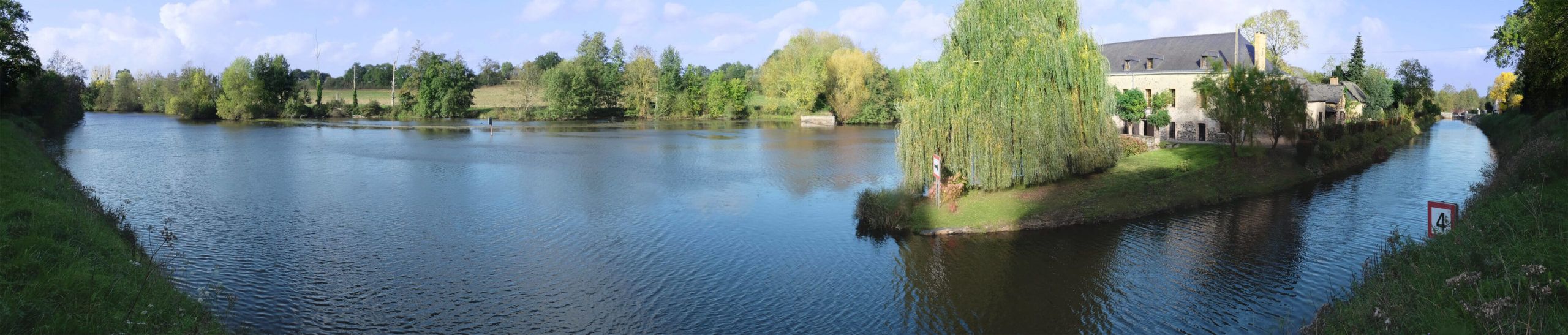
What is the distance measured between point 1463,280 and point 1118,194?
1240 centimetres

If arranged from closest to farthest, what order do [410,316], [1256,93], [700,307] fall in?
[410,316]
[700,307]
[1256,93]

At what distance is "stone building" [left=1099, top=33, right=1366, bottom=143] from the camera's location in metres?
41.4

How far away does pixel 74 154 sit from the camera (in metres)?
36.4

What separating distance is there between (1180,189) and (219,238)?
80.3 feet

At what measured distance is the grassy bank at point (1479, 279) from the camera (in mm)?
8023

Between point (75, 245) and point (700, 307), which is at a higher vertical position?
point (75, 245)

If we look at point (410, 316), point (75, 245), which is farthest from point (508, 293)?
point (75, 245)

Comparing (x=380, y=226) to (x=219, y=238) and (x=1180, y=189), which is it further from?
(x=1180, y=189)

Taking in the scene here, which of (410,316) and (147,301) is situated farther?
(410,316)

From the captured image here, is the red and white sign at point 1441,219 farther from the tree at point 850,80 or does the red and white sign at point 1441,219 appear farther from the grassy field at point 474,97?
the grassy field at point 474,97

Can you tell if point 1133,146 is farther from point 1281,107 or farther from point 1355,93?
point 1355,93

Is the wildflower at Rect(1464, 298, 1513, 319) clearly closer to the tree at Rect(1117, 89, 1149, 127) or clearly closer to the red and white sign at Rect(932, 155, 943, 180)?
the red and white sign at Rect(932, 155, 943, 180)

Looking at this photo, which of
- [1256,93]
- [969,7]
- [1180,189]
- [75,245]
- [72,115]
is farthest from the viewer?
[72,115]

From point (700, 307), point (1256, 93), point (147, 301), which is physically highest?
point (1256, 93)
